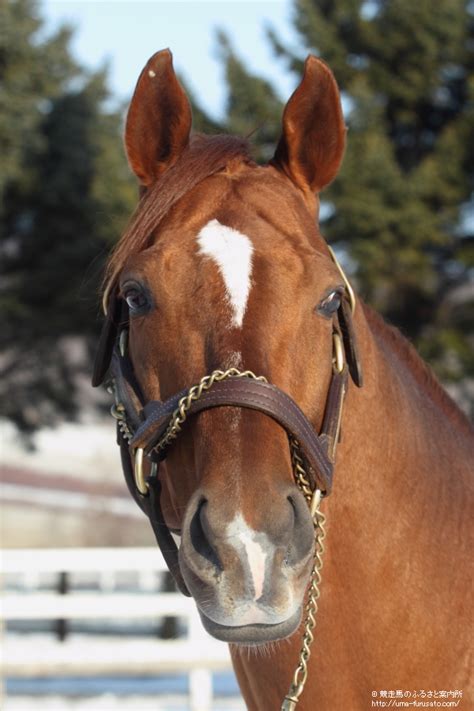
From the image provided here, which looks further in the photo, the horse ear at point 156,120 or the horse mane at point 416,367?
the horse mane at point 416,367

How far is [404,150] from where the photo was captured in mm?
16672

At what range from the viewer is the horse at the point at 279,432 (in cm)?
242

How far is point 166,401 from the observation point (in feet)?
8.93

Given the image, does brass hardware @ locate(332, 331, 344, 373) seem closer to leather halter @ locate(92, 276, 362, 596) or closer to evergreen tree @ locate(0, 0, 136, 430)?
leather halter @ locate(92, 276, 362, 596)

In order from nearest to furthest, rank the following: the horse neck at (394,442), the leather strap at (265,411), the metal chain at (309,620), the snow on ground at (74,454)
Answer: the leather strap at (265,411)
the metal chain at (309,620)
the horse neck at (394,442)
the snow on ground at (74,454)

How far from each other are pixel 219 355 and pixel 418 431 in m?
0.89

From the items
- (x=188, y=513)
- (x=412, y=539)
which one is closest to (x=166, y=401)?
(x=188, y=513)

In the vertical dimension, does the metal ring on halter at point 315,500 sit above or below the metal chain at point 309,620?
above

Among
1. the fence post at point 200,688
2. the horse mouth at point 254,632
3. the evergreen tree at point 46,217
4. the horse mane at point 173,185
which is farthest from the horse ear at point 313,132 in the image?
the evergreen tree at point 46,217

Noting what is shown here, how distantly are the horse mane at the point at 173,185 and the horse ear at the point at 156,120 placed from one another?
0.07 meters

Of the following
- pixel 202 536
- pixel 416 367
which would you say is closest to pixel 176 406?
pixel 202 536

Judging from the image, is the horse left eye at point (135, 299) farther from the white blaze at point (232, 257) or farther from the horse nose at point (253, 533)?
the horse nose at point (253, 533)

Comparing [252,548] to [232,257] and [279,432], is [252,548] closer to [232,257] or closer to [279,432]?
[279,432]

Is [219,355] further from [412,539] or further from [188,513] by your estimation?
[412,539]
